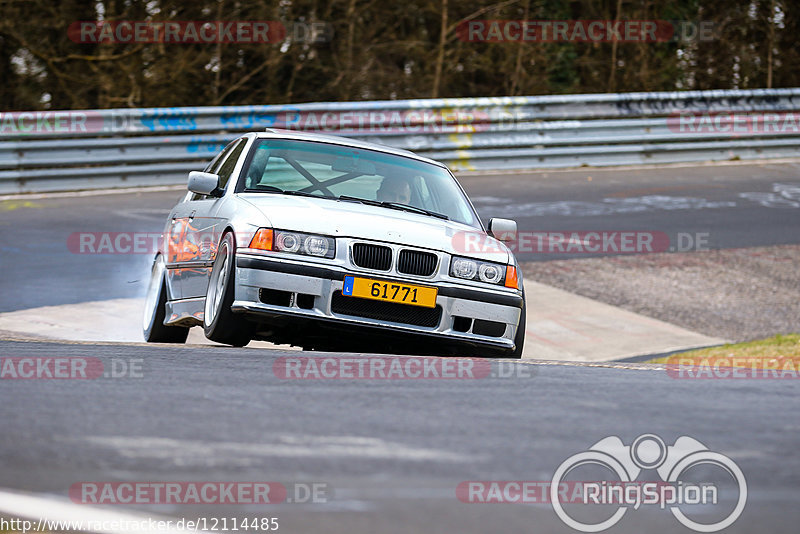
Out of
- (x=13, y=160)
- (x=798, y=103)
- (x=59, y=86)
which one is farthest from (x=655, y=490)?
(x=798, y=103)

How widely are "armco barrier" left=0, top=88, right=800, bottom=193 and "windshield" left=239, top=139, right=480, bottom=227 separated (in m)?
8.49

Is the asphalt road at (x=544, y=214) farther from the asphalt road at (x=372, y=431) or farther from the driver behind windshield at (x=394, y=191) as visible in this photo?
the asphalt road at (x=372, y=431)

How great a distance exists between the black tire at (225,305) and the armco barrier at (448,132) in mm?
9233

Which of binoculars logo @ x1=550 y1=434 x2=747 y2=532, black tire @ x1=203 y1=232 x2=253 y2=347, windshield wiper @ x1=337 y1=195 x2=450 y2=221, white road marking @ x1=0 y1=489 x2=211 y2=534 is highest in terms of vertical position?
windshield wiper @ x1=337 y1=195 x2=450 y2=221

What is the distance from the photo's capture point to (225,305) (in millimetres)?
6168

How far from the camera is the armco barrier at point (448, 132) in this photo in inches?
597

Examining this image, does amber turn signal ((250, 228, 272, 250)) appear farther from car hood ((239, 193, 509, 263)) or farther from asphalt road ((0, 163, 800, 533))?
asphalt road ((0, 163, 800, 533))

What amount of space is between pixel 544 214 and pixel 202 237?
8.57 m

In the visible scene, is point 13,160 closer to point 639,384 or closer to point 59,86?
point 59,86

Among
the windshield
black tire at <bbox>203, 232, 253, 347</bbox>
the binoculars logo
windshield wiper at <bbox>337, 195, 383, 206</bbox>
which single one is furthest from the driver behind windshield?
the binoculars logo

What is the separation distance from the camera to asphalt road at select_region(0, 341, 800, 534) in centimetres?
298

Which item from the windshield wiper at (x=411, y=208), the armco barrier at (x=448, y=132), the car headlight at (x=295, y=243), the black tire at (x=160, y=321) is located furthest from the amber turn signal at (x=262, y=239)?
the armco barrier at (x=448, y=132)

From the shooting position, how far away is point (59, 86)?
17.9 meters

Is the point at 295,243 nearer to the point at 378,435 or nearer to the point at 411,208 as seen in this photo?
the point at 411,208
